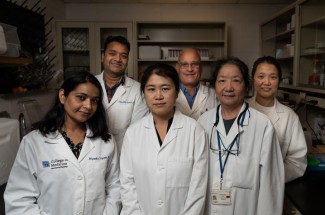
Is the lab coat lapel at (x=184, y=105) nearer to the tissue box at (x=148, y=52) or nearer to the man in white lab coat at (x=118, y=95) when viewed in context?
the man in white lab coat at (x=118, y=95)

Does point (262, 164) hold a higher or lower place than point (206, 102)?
lower

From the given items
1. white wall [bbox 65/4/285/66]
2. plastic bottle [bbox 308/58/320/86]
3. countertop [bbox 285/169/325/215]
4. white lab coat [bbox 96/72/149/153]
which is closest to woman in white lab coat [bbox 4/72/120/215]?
white lab coat [bbox 96/72/149/153]

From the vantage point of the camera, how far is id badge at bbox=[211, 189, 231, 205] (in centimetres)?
125

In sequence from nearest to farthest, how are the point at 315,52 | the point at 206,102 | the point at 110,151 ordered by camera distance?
the point at 110,151, the point at 206,102, the point at 315,52

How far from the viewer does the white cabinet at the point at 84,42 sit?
345 cm

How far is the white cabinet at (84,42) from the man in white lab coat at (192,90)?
1798mm

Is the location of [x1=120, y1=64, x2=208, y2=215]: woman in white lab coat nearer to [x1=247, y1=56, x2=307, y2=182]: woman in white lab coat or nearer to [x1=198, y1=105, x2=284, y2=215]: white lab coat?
[x1=198, y1=105, x2=284, y2=215]: white lab coat

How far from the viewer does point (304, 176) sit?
5.31ft

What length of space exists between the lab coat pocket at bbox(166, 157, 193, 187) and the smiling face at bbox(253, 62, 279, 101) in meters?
0.67

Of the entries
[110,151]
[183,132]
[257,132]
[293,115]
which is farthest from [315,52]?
[110,151]

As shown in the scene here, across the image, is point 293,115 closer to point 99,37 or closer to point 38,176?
point 38,176

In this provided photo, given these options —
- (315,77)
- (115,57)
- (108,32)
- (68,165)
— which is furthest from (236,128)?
(108,32)

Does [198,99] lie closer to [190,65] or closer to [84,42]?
[190,65]

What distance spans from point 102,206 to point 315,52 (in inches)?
90.6
